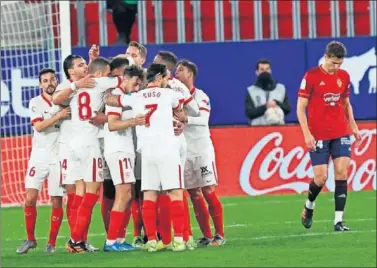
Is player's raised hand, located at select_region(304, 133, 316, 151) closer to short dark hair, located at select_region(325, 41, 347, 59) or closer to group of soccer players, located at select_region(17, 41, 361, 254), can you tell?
group of soccer players, located at select_region(17, 41, 361, 254)

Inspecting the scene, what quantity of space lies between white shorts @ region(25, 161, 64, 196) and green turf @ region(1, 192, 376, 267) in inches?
21.9

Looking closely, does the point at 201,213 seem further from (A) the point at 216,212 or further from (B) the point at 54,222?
(B) the point at 54,222

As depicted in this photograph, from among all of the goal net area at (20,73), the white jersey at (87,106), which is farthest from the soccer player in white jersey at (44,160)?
the goal net area at (20,73)

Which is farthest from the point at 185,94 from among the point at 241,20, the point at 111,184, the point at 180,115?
the point at 241,20

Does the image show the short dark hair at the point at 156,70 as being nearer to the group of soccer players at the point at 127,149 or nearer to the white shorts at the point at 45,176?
the group of soccer players at the point at 127,149

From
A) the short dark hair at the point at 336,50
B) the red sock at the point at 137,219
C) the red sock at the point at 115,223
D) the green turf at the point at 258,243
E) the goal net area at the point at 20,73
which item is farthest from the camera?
the goal net area at the point at 20,73

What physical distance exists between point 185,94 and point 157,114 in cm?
42

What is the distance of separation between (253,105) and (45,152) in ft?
22.1

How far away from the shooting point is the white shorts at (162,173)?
10.5 m

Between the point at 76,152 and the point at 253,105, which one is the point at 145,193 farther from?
the point at 253,105

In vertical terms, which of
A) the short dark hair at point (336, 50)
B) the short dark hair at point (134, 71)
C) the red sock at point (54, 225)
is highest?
the short dark hair at point (336, 50)

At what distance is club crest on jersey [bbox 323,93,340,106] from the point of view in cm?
1220

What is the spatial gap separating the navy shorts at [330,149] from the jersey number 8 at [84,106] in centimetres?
245

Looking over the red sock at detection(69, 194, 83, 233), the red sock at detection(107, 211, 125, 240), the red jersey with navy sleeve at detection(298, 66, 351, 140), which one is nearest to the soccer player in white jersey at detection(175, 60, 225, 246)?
the red sock at detection(107, 211, 125, 240)
